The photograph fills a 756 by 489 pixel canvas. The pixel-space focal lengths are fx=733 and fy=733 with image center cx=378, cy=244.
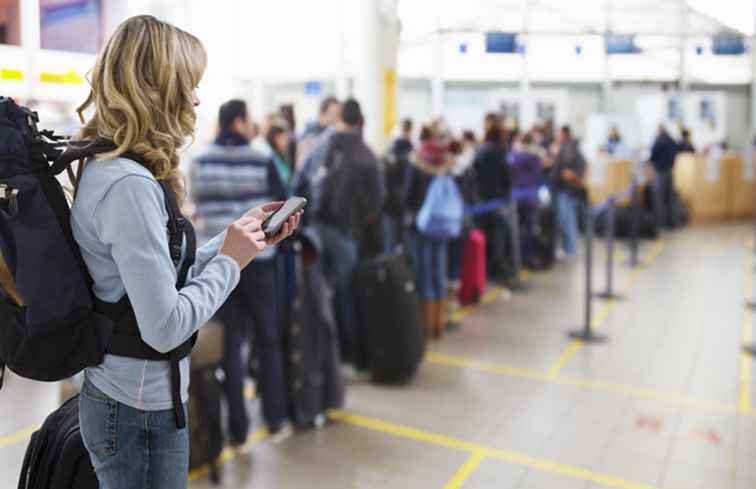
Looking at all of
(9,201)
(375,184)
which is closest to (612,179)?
(375,184)

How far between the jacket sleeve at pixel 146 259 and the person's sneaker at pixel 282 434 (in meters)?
2.53

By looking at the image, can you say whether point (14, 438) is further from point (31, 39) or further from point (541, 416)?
point (541, 416)

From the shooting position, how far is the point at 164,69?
1493mm

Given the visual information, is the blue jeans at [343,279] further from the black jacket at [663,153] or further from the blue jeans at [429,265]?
the black jacket at [663,153]

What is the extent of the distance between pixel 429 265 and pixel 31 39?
3356 mm

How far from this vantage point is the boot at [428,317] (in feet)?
18.6

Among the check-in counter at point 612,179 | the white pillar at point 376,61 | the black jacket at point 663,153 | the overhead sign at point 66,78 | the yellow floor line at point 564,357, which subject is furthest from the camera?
the check-in counter at point 612,179

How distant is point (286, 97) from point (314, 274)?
1380 centimetres

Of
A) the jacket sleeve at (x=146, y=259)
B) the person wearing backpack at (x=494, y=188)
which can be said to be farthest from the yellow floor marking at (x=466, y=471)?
the person wearing backpack at (x=494, y=188)

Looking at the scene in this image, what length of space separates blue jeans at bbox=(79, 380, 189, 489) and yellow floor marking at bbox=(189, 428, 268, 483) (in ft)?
6.31

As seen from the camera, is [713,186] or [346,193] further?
[713,186]

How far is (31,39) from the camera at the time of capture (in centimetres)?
278

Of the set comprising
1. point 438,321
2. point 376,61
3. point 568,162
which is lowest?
point 438,321

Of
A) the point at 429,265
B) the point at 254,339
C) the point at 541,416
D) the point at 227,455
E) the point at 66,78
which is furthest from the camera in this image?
the point at 429,265
